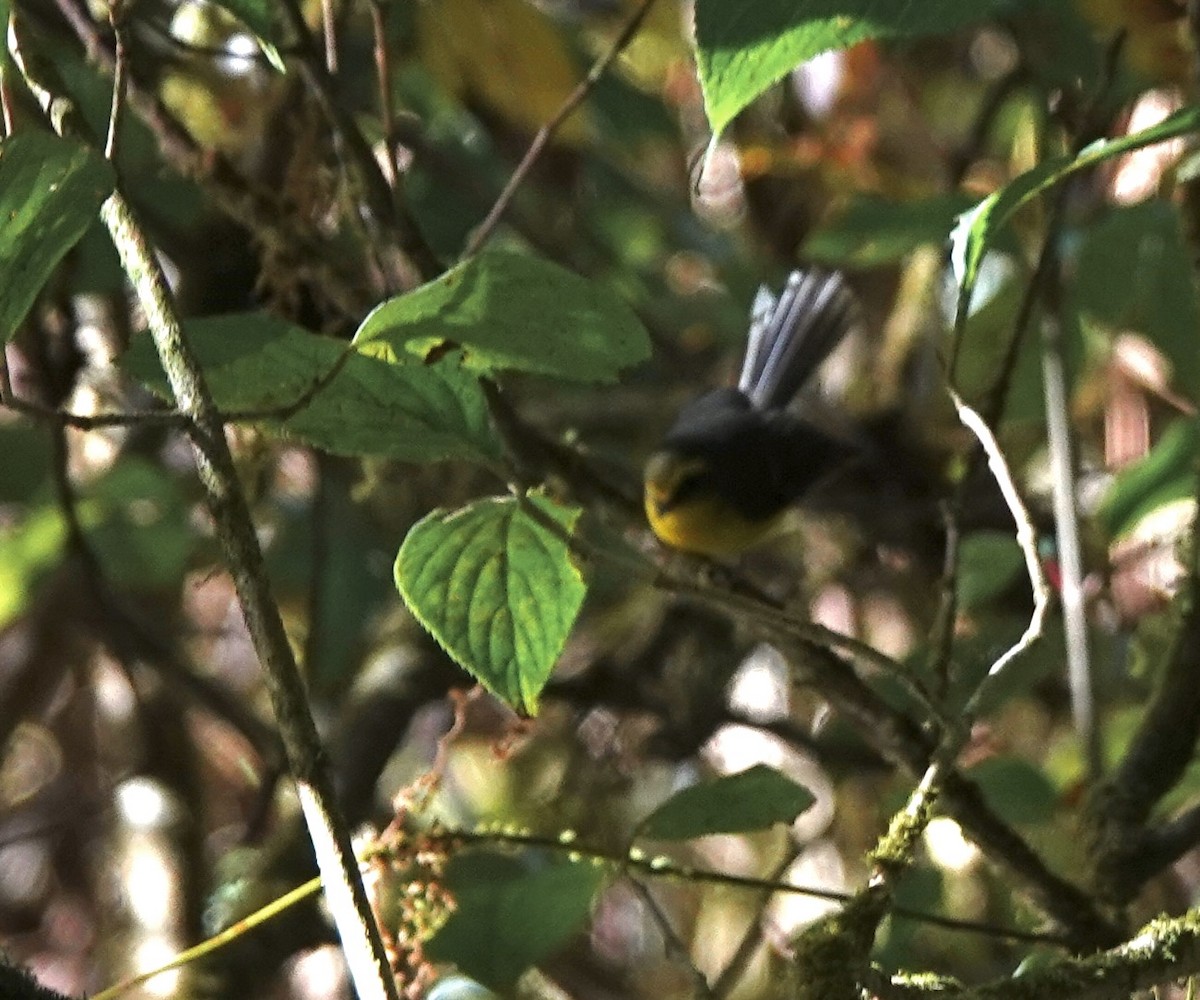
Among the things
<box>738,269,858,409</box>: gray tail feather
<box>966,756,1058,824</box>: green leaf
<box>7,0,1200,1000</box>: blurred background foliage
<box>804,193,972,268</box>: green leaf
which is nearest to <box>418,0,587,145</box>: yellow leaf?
<box>7,0,1200,1000</box>: blurred background foliage

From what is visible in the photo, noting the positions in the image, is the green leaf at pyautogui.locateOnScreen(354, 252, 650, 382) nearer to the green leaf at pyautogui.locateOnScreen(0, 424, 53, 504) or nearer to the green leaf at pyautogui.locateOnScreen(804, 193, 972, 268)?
the green leaf at pyautogui.locateOnScreen(804, 193, 972, 268)

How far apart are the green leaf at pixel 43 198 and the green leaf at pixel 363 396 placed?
0.10m

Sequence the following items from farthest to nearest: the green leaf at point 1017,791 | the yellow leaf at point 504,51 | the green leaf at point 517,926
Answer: the yellow leaf at point 504,51, the green leaf at point 1017,791, the green leaf at point 517,926

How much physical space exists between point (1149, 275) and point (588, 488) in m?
0.54

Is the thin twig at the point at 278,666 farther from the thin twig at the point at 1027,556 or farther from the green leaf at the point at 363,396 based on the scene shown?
the thin twig at the point at 1027,556

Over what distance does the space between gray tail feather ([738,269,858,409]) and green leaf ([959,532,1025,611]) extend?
0.54 metres

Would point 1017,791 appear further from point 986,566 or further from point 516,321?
point 516,321

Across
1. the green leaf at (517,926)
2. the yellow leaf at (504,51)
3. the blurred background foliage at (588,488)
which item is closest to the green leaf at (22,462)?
the blurred background foliage at (588,488)

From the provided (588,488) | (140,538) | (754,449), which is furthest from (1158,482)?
(140,538)

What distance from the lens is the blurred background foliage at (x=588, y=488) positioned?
1.19m

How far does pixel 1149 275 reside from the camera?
1274 millimetres

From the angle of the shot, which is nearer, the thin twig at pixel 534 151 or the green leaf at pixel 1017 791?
the thin twig at pixel 534 151

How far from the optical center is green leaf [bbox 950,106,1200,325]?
0.55 m

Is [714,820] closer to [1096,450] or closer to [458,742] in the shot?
[458,742]
